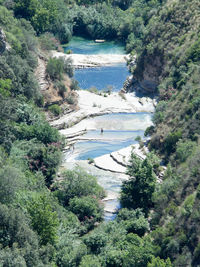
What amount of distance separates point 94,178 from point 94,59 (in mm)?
52771

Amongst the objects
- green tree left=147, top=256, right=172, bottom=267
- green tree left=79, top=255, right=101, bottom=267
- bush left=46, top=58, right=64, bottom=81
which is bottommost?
green tree left=79, top=255, right=101, bottom=267

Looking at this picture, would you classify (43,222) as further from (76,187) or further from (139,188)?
(139,188)

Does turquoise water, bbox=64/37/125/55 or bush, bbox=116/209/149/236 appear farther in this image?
turquoise water, bbox=64/37/125/55

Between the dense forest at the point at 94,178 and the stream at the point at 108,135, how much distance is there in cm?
217

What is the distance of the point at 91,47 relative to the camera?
413 feet

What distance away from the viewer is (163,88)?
274 ft

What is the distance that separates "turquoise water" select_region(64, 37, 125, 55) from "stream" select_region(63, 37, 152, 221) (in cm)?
1091

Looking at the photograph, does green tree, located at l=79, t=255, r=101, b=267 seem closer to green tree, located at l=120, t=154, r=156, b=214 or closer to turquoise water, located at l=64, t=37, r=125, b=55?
green tree, located at l=120, t=154, r=156, b=214

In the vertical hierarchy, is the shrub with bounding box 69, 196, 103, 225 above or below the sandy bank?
below

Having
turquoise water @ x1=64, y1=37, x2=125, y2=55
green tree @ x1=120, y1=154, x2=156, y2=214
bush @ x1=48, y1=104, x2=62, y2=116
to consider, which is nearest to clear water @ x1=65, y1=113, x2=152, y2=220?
green tree @ x1=120, y1=154, x2=156, y2=214

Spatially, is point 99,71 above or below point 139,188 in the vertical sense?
above

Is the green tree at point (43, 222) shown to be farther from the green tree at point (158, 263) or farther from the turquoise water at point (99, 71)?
the turquoise water at point (99, 71)

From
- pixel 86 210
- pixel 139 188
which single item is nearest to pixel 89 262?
pixel 86 210

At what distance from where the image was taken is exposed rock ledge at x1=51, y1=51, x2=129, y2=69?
11206 centimetres
